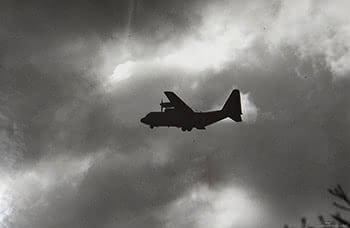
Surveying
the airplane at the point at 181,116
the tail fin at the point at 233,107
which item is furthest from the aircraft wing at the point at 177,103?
the tail fin at the point at 233,107

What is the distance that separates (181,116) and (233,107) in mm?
12987

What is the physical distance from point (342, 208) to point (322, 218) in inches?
67.3

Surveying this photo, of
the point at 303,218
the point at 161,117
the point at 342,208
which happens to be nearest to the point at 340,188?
the point at 342,208

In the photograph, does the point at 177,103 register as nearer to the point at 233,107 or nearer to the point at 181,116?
the point at 181,116

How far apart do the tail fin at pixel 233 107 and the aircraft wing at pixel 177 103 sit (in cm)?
825

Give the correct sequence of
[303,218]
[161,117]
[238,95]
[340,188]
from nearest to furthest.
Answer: [303,218] → [340,188] → [161,117] → [238,95]

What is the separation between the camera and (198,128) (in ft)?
343

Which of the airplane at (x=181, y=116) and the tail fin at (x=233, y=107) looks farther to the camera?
the tail fin at (x=233, y=107)

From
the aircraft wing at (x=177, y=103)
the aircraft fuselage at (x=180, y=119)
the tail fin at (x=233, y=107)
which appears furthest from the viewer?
the tail fin at (x=233, y=107)

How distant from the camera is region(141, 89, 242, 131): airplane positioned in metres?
103

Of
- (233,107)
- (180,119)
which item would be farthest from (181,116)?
(233,107)

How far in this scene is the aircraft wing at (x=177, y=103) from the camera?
10506cm

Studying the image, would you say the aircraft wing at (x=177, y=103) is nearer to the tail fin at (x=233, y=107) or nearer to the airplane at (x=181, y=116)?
the airplane at (x=181, y=116)

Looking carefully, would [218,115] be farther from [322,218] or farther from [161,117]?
[322,218]
